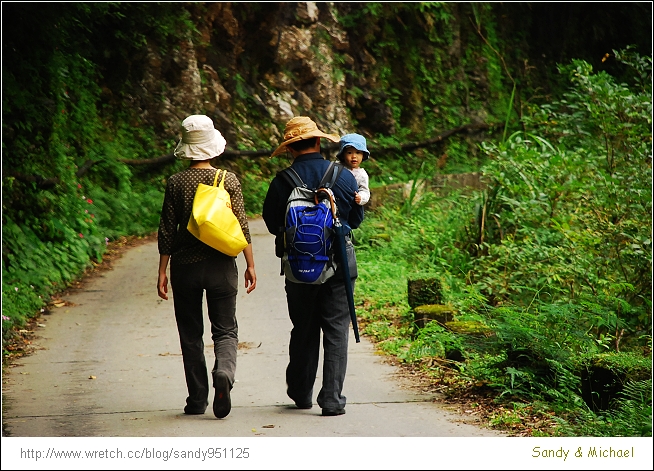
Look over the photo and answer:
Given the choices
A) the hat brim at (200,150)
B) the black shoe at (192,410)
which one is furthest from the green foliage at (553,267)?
the hat brim at (200,150)

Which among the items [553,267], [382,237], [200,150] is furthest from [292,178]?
[382,237]

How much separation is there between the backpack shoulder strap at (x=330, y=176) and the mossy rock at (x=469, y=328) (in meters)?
2.28

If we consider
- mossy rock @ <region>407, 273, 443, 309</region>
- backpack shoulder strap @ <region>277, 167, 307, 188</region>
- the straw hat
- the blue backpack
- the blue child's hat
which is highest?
the straw hat

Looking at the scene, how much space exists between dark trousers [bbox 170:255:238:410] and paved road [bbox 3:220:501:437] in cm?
32

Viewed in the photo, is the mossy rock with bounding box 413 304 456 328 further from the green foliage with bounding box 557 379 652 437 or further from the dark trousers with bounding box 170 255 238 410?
the dark trousers with bounding box 170 255 238 410

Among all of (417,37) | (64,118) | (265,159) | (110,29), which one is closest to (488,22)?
(417,37)

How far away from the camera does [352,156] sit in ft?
21.0

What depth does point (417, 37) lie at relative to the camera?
83.0 feet

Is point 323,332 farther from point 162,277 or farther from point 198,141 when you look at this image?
point 198,141

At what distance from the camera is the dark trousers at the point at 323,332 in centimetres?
563

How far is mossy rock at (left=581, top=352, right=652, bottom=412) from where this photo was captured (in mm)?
5703

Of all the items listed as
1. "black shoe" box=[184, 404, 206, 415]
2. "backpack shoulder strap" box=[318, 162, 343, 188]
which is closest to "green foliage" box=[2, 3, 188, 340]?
"black shoe" box=[184, 404, 206, 415]

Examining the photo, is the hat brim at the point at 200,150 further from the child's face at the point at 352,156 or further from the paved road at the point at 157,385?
the paved road at the point at 157,385

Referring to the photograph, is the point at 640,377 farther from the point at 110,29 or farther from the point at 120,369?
the point at 110,29
